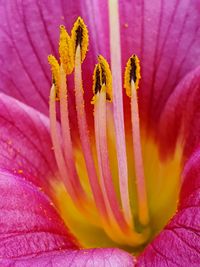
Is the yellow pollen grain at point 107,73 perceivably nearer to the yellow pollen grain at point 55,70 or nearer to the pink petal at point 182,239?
→ the yellow pollen grain at point 55,70

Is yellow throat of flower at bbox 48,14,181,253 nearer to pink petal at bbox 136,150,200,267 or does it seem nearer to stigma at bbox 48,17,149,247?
stigma at bbox 48,17,149,247

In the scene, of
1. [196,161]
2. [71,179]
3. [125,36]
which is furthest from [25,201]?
[125,36]

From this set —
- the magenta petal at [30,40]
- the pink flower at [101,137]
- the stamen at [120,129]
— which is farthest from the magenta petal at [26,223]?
the magenta petal at [30,40]

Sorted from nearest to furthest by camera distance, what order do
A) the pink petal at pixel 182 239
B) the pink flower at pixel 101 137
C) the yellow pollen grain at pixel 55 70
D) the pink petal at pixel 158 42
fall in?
1. the pink petal at pixel 182 239
2. the pink flower at pixel 101 137
3. the yellow pollen grain at pixel 55 70
4. the pink petal at pixel 158 42

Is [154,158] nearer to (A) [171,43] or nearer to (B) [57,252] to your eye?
(A) [171,43]

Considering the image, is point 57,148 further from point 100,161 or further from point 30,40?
point 30,40

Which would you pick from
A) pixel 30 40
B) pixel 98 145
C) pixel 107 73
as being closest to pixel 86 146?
pixel 98 145

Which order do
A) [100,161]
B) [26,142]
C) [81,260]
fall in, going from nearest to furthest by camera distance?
[81,260], [100,161], [26,142]
